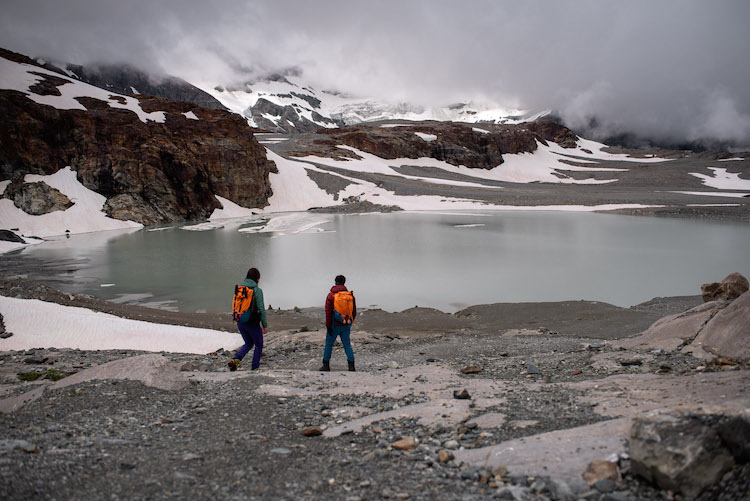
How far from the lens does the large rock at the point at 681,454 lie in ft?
7.66

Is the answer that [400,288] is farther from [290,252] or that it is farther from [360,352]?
[290,252]

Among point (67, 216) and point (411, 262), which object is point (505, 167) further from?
point (411, 262)

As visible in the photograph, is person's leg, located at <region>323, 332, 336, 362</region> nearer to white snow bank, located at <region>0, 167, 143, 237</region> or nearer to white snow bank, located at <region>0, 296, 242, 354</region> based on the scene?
white snow bank, located at <region>0, 296, 242, 354</region>

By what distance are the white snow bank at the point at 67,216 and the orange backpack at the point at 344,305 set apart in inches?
1358

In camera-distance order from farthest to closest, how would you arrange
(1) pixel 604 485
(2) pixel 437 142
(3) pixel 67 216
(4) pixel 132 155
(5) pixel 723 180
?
(2) pixel 437 142
(5) pixel 723 180
(4) pixel 132 155
(3) pixel 67 216
(1) pixel 604 485

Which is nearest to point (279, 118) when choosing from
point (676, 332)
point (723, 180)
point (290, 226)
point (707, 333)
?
point (723, 180)

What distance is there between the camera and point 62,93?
43375 mm

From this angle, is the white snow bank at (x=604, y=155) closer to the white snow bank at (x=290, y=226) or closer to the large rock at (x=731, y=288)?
the white snow bank at (x=290, y=226)

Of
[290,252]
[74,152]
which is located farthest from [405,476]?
[74,152]

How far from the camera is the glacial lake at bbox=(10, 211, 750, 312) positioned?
47.1ft

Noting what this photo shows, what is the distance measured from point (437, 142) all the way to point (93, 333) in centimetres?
8413

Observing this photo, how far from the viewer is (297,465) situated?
314cm

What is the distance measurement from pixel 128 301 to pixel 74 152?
109 ft

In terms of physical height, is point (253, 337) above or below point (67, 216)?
below
